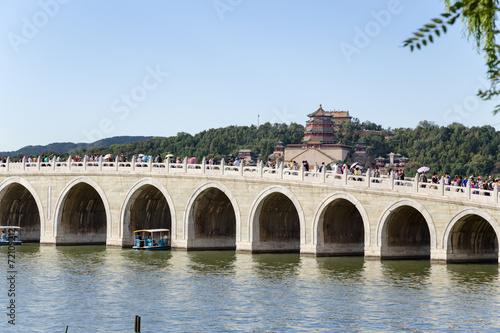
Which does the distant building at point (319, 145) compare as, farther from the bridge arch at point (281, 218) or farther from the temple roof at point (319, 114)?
the bridge arch at point (281, 218)

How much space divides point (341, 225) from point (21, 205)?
83.7ft

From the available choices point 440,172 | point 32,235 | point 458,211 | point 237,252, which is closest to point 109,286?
point 237,252

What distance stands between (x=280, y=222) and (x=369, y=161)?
84665mm

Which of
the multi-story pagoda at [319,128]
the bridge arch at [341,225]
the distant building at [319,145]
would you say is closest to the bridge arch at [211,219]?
the bridge arch at [341,225]

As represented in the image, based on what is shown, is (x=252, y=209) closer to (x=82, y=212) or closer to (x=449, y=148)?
(x=82, y=212)

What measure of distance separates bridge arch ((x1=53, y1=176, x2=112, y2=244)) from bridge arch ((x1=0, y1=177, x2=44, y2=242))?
1.44 metres

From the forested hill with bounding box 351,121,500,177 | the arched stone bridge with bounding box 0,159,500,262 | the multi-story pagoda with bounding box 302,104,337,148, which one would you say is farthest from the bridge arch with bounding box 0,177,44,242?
the multi-story pagoda with bounding box 302,104,337,148

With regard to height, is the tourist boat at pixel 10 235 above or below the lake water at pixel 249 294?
above

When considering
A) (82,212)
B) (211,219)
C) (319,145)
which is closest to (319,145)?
(319,145)

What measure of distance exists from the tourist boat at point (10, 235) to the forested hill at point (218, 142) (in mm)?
58774

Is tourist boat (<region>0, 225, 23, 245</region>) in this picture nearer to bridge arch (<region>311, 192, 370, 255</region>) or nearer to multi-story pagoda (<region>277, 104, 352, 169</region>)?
bridge arch (<region>311, 192, 370, 255</region>)

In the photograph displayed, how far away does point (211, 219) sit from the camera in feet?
163

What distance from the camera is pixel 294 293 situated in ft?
106

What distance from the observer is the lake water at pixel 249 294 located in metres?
26.3
